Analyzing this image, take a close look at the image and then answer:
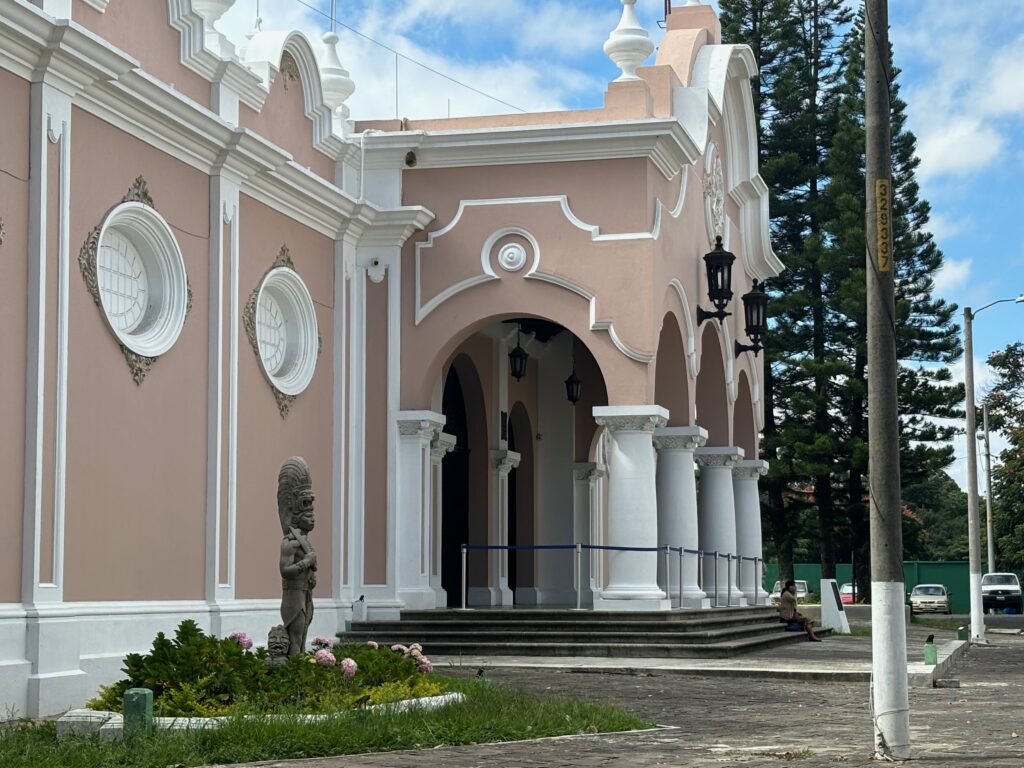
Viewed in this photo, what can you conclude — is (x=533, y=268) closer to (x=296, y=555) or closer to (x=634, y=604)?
(x=634, y=604)

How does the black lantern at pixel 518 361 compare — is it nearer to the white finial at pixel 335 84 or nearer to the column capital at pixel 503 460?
the column capital at pixel 503 460

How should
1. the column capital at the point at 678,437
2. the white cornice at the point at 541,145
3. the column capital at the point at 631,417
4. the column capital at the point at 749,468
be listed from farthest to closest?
the column capital at the point at 749,468, the column capital at the point at 678,437, the white cornice at the point at 541,145, the column capital at the point at 631,417

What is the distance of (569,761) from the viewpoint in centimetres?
944

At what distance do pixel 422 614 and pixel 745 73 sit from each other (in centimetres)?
1134

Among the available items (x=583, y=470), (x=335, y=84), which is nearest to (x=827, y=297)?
(x=583, y=470)

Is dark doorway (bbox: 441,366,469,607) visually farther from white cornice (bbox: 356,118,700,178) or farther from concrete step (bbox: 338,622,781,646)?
concrete step (bbox: 338,622,781,646)

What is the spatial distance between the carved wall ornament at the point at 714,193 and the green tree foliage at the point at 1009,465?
27.1m

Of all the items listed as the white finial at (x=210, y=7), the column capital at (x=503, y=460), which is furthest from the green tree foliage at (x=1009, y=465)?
the white finial at (x=210, y=7)

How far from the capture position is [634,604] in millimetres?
20531

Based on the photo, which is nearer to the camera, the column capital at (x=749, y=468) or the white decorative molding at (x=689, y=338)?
the white decorative molding at (x=689, y=338)

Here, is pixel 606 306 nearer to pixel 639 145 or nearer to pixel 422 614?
pixel 639 145

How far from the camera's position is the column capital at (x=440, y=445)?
2278cm

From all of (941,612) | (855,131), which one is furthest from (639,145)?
(941,612)

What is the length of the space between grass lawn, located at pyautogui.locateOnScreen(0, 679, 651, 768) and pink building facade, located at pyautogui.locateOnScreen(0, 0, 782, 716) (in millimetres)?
3843
